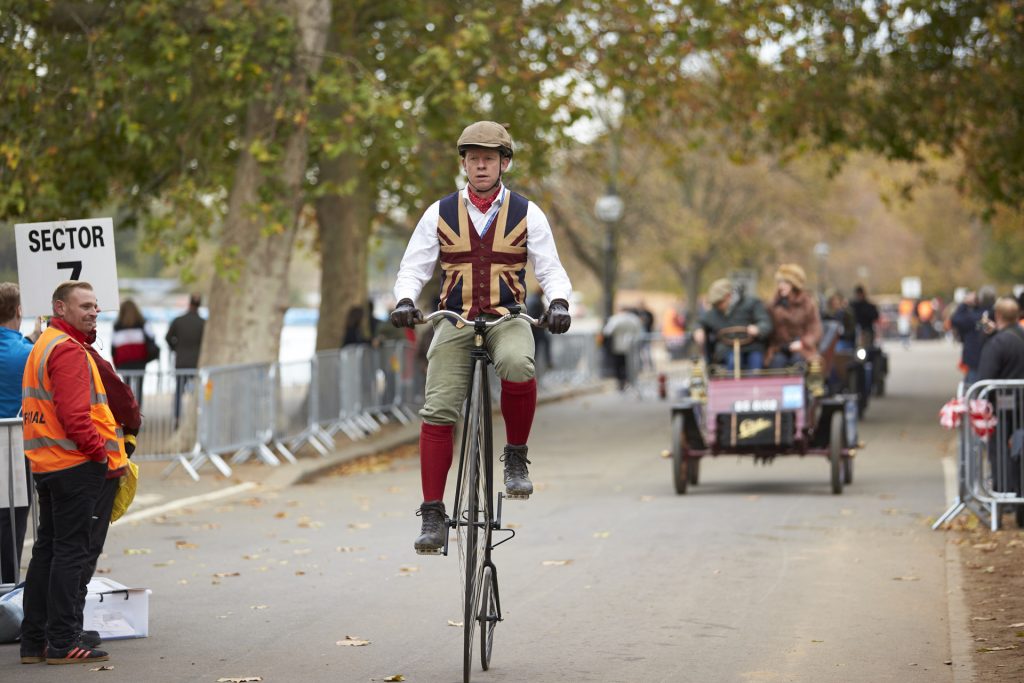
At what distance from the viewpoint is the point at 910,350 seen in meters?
64.7

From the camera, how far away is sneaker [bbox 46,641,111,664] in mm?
7949

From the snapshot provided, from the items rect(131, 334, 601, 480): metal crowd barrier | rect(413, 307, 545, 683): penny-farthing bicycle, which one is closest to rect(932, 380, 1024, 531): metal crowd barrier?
rect(413, 307, 545, 683): penny-farthing bicycle

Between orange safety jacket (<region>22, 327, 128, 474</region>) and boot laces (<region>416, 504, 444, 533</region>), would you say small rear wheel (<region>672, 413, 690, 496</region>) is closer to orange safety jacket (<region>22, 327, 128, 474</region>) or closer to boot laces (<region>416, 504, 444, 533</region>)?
orange safety jacket (<region>22, 327, 128, 474</region>)

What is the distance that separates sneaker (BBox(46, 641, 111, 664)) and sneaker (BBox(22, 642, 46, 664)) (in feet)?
0.25

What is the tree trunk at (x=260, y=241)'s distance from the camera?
2003 centimetres

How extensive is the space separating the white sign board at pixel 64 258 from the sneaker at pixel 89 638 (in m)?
2.80

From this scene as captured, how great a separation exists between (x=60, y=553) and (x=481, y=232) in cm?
254

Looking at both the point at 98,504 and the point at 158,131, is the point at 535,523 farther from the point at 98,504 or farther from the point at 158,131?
the point at 158,131

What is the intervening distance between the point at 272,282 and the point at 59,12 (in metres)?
4.11

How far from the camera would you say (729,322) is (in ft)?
53.3

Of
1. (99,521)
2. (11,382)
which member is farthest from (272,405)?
(99,521)

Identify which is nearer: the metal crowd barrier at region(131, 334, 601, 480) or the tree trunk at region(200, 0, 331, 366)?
the metal crowd barrier at region(131, 334, 601, 480)

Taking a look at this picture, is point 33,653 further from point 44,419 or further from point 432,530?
point 432,530

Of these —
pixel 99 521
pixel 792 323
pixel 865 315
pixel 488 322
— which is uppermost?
pixel 488 322
